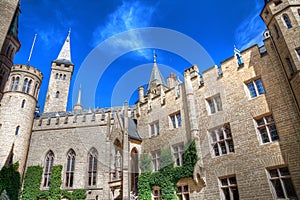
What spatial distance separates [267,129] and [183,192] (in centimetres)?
739

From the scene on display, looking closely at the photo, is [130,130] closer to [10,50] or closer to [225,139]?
[225,139]

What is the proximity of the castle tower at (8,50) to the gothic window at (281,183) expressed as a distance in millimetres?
16650

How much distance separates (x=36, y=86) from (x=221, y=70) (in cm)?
2247

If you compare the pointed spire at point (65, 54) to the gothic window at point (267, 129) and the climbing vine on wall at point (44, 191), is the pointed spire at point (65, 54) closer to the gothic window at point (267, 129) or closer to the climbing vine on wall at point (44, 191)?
the climbing vine on wall at point (44, 191)

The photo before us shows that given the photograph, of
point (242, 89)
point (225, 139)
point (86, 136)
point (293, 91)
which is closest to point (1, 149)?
point (86, 136)

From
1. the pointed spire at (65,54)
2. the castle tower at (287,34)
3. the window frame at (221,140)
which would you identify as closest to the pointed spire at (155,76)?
the pointed spire at (65,54)

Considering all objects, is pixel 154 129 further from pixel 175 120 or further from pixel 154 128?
pixel 175 120

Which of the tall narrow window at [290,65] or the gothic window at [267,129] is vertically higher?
the tall narrow window at [290,65]

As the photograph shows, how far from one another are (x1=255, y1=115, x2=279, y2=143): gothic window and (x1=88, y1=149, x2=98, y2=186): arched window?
16.5m

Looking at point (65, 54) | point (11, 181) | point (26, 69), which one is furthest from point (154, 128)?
point (65, 54)

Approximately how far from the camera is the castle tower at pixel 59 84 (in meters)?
44.4

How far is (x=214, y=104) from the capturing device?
16172mm

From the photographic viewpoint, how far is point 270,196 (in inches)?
464

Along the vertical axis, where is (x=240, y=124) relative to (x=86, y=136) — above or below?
below
